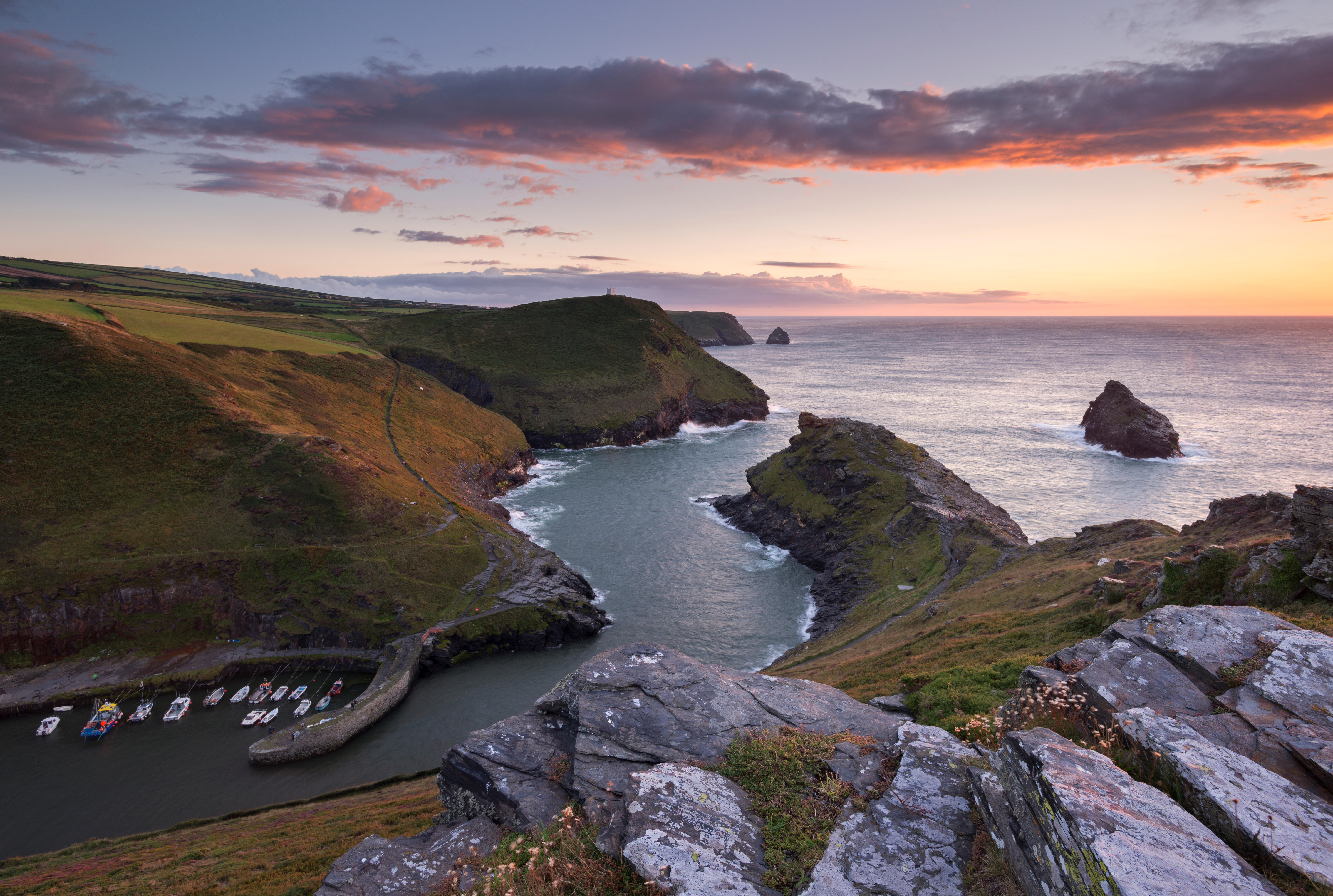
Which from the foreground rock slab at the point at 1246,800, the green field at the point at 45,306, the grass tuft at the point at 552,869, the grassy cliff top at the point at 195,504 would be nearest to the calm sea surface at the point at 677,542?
the grassy cliff top at the point at 195,504

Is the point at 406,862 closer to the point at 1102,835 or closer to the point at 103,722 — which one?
the point at 1102,835

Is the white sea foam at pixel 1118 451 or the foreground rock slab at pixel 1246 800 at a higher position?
the foreground rock slab at pixel 1246 800

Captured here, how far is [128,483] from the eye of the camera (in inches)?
2292

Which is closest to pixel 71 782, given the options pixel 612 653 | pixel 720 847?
pixel 612 653

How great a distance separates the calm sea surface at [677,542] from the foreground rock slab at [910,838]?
3923cm

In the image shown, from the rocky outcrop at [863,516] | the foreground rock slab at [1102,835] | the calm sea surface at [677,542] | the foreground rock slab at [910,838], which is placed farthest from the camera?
the rocky outcrop at [863,516]

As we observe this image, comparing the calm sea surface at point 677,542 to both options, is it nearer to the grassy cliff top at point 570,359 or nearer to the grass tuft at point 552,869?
the grassy cliff top at point 570,359

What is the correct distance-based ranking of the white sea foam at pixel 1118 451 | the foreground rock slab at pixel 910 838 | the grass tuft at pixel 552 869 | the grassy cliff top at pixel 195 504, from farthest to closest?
the white sea foam at pixel 1118 451 < the grassy cliff top at pixel 195 504 < the grass tuft at pixel 552 869 < the foreground rock slab at pixel 910 838

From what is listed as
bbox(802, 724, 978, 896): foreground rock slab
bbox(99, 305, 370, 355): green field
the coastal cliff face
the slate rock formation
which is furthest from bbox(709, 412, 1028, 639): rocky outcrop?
bbox(99, 305, 370, 355): green field

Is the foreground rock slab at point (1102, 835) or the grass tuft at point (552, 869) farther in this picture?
the grass tuft at point (552, 869)

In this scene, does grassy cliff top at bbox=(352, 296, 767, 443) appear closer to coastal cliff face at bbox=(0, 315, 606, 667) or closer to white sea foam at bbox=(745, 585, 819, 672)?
coastal cliff face at bbox=(0, 315, 606, 667)

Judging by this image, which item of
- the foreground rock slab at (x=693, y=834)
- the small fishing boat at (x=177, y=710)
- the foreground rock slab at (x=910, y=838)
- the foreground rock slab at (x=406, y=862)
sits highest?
the foreground rock slab at (x=910, y=838)

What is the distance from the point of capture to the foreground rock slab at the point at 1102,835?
18.9ft

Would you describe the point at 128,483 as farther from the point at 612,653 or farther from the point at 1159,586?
the point at 1159,586
